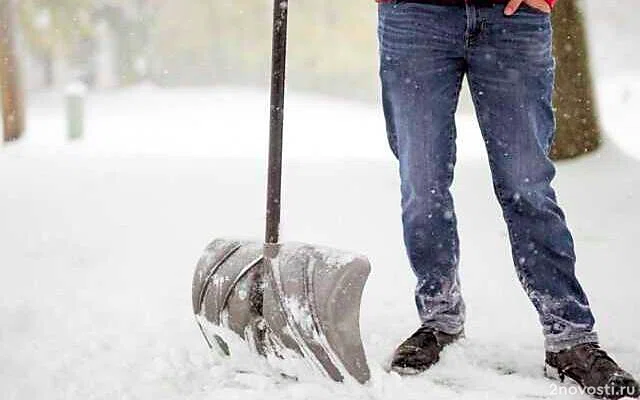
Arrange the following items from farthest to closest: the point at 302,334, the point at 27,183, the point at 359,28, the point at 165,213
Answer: the point at 359,28 → the point at 27,183 → the point at 165,213 → the point at 302,334

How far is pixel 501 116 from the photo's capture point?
210 centimetres

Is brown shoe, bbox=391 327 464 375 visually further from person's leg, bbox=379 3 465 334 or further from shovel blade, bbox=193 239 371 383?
shovel blade, bbox=193 239 371 383

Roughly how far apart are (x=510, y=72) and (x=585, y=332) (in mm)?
667

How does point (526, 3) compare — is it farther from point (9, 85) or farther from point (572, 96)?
point (9, 85)

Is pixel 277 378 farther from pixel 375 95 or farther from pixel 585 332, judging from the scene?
pixel 375 95

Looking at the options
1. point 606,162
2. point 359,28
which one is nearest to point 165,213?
point 606,162

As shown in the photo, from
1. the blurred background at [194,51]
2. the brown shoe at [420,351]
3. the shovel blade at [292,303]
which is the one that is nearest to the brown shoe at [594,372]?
the brown shoe at [420,351]

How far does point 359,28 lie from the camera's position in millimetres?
17000

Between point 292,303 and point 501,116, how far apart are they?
698 millimetres

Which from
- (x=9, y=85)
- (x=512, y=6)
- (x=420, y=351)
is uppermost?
(x=512, y=6)

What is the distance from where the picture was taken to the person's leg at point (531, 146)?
208cm

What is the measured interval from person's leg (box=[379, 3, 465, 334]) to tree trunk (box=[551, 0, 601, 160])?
12.1 feet

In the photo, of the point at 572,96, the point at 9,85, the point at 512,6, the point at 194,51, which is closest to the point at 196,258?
the point at 512,6

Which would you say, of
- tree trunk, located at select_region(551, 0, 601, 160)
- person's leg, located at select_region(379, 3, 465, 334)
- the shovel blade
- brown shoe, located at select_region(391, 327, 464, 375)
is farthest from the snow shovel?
tree trunk, located at select_region(551, 0, 601, 160)
